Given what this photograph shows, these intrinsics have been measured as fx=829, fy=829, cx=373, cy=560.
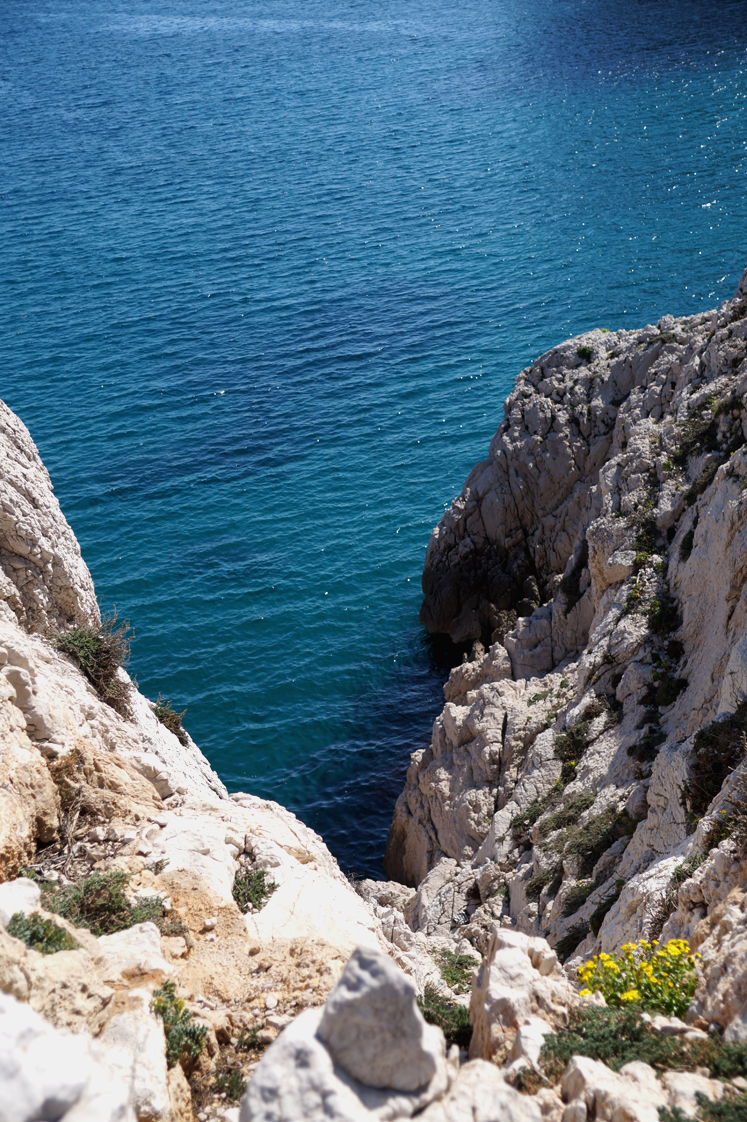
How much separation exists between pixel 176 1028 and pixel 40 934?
2.12 metres

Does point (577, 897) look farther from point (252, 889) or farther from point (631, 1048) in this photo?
point (631, 1048)

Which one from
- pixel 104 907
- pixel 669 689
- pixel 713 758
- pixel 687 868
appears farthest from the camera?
pixel 669 689

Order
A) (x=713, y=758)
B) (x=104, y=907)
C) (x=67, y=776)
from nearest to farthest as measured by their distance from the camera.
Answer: (x=104, y=907) → (x=67, y=776) → (x=713, y=758)

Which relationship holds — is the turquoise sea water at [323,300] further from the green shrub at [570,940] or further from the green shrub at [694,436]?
the green shrub at [694,436]

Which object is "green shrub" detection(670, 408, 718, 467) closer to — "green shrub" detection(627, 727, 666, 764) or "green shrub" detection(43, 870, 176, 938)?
"green shrub" detection(627, 727, 666, 764)

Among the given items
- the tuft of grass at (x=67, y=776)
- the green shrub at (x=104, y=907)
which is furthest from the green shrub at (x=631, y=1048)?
the tuft of grass at (x=67, y=776)

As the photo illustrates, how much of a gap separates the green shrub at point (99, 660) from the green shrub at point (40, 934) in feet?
30.0

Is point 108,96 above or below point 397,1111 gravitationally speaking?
above

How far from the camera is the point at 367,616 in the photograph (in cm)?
4306

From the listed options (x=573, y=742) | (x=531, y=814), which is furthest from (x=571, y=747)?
(x=531, y=814)

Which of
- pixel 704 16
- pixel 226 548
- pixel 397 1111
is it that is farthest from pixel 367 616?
pixel 704 16

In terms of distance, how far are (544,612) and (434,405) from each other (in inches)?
1008

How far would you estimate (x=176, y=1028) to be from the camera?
420 inches

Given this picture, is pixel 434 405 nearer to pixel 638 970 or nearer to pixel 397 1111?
pixel 638 970
